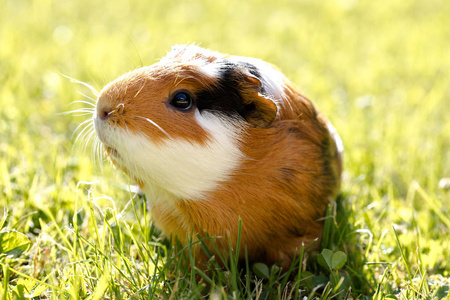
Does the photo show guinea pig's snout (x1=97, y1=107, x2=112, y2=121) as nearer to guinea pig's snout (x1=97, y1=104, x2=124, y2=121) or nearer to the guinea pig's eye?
guinea pig's snout (x1=97, y1=104, x2=124, y2=121)

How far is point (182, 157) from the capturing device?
222 cm

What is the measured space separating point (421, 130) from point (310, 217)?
241 centimetres

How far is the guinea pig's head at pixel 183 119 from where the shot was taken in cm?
219

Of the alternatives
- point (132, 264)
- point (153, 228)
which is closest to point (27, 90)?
point (153, 228)

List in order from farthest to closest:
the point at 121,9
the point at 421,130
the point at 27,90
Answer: the point at 121,9
the point at 27,90
the point at 421,130

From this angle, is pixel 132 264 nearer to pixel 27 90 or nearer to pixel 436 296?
pixel 436 296

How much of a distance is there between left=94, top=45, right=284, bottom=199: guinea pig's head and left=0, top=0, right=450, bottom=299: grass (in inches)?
13.9

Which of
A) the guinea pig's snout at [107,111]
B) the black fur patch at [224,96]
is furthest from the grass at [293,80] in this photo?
the black fur patch at [224,96]

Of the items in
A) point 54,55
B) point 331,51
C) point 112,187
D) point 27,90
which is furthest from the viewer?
point 331,51

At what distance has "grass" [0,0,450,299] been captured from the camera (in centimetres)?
238

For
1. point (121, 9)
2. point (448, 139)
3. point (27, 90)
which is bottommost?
point (448, 139)

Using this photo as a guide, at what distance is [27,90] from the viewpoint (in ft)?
15.9

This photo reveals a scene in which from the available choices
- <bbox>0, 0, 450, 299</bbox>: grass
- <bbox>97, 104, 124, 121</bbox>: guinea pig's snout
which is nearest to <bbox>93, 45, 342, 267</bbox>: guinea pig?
<bbox>97, 104, 124, 121</bbox>: guinea pig's snout

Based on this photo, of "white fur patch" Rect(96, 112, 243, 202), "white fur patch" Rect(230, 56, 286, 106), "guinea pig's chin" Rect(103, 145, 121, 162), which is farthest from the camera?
"white fur patch" Rect(230, 56, 286, 106)
